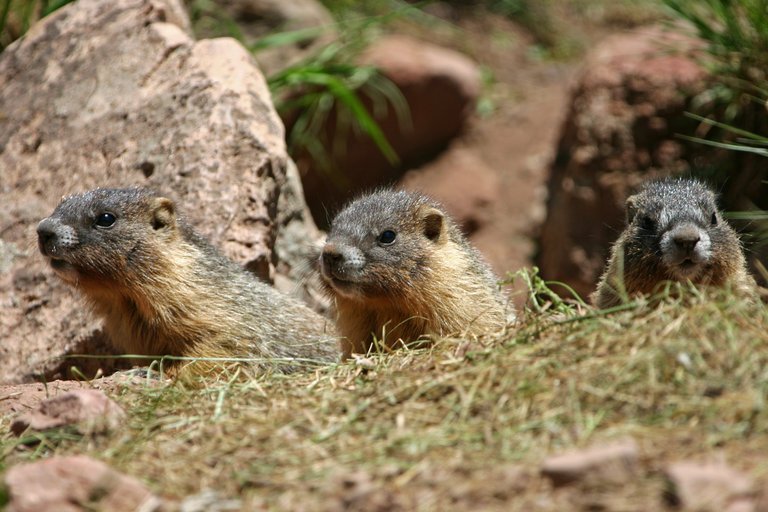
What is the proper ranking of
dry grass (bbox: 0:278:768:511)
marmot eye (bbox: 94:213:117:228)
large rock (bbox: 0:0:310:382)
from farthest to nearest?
large rock (bbox: 0:0:310:382), marmot eye (bbox: 94:213:117:228), dry grass (bbox: 0:278:768:511)

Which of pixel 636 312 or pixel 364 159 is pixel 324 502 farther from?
pixel 364 159

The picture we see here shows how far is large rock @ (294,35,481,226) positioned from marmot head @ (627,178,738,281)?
579 centimetres

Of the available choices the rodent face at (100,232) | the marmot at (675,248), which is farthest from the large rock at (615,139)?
the rodent face at (100,232)

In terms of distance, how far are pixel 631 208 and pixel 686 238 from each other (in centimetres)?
101

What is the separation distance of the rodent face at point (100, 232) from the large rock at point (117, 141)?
37.6 inches

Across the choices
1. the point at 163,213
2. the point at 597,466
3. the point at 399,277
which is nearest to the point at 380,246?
the point at 399,277

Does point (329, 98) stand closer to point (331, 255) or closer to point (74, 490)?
point (331, 255)

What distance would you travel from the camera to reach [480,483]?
3.75 m

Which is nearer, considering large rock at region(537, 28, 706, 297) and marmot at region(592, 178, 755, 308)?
marmot at region(592, 178, 755, 308)

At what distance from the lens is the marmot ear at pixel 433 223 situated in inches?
281

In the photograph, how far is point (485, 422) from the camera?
4348 mm

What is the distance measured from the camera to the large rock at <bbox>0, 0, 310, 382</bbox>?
25.6 ft

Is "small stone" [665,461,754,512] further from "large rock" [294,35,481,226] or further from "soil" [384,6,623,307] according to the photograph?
"large rock" [294,35,481,226]

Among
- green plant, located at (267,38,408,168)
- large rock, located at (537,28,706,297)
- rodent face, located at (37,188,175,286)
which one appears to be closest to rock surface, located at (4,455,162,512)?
rodent face, located at (37,188,175,286)
